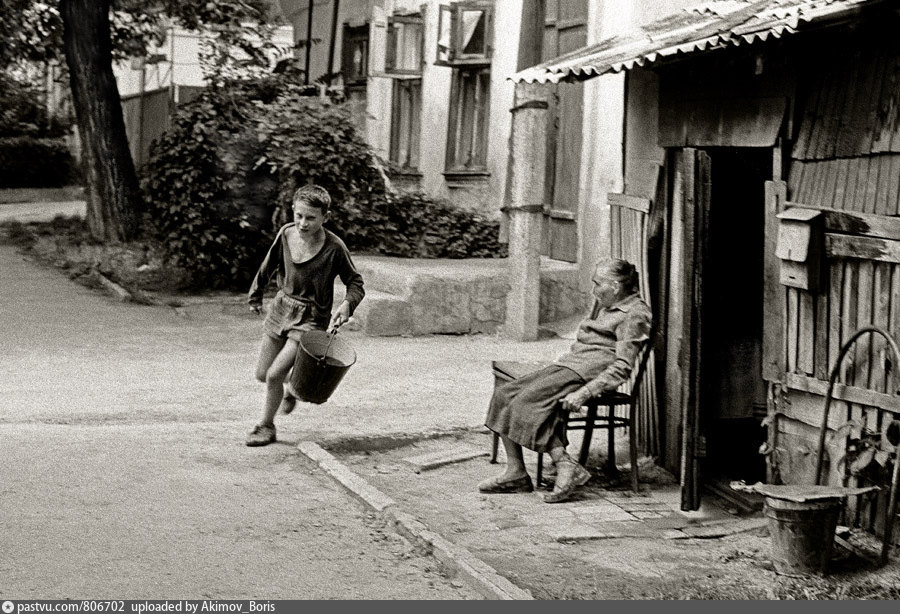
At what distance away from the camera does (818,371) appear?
23.6ft

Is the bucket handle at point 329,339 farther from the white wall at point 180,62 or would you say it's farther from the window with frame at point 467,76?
the white wall at point 180,62

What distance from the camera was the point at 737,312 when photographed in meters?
9.55

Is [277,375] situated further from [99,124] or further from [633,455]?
[99,124]

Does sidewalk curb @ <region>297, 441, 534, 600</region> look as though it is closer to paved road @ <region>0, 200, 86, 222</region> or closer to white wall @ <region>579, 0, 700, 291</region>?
white wall @ <region>579, 0, 700, 291</region>

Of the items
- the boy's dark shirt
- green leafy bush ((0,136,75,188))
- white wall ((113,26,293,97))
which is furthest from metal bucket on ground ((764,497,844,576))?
green leafy bush ((0,136,75,188))

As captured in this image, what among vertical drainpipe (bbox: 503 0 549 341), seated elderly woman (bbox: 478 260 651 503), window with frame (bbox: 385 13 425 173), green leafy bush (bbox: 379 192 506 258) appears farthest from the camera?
window with frame (bbox: 385 13 425 173)

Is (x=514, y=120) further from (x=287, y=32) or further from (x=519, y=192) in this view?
(x=287, y=32)

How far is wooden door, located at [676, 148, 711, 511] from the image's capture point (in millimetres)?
7301

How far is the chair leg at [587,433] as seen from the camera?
26.6 feet

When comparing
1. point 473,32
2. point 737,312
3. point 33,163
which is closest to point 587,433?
point 737,312

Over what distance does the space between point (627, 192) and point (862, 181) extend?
8.62ft

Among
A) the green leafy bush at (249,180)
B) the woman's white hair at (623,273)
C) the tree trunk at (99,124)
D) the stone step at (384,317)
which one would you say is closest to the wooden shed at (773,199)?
the woman's white hair at (623,273)

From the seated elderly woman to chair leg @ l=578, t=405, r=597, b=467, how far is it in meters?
0.29

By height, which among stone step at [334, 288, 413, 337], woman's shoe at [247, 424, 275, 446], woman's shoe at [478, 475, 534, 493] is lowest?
woman's shoe at [478, 475, 534, 493]
